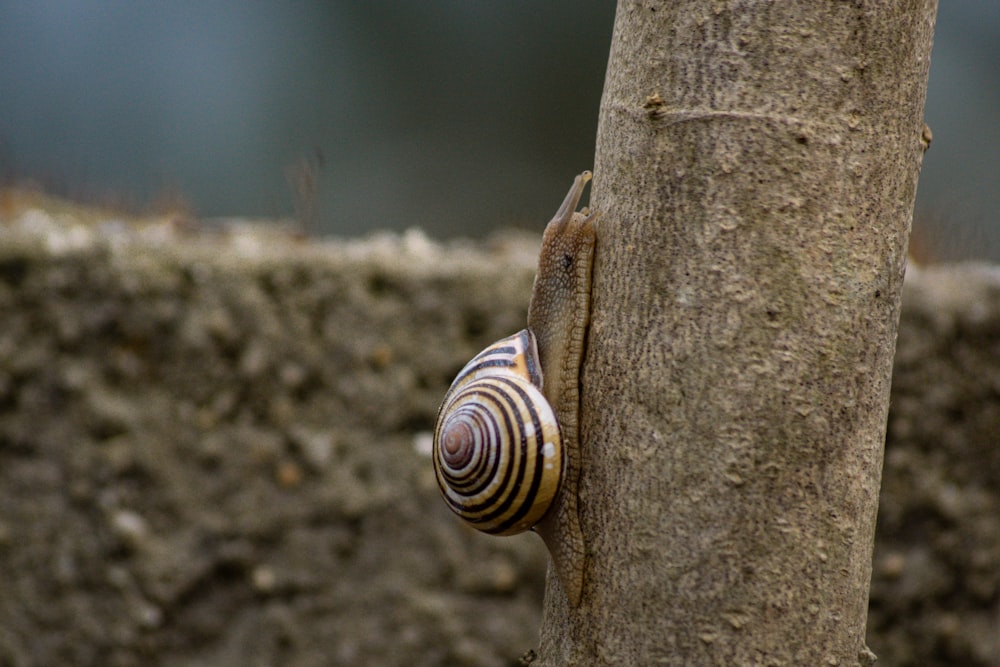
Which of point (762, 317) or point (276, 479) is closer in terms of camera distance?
point (762, 317)

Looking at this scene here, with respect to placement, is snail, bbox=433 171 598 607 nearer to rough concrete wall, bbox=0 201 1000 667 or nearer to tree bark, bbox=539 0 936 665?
tree bark, bbox=539 0 936 665

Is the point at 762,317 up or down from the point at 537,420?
up

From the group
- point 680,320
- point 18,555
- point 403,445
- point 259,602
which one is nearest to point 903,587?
point 403,445

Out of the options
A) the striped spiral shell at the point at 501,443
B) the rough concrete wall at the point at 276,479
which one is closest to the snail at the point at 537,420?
the striped spiral shell at the point at 501,443

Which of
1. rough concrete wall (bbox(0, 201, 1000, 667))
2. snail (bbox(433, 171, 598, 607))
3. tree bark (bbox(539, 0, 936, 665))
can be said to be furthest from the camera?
rough concrete wall (bbox(0, 201, 1000, 667))

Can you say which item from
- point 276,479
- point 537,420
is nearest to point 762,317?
point 537,420

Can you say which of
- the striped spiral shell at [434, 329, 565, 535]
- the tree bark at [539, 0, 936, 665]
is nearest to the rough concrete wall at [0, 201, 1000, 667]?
the striped spiral shell at [434, 329, 565, 535]

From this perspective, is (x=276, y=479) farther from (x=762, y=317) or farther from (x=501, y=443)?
(x=762, y=317)
